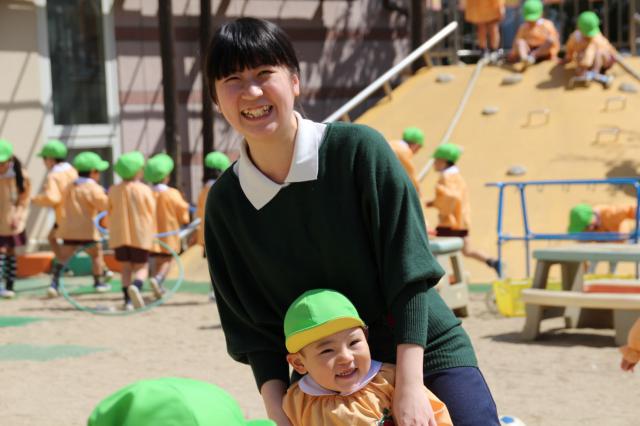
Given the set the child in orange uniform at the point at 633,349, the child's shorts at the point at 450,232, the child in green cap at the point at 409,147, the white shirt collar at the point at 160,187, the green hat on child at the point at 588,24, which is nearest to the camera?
the child in orange uniform at the point at 633,349

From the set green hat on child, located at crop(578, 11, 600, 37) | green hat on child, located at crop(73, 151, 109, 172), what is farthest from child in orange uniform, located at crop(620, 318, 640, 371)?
green hat on child, located at crop(578, 11, 600, 37)

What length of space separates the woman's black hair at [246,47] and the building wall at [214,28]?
48.0 feet

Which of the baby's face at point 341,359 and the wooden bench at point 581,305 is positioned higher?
the baby's face at point 341,359

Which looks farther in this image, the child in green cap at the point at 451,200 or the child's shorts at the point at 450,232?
the child's shorts at the point at 450,232

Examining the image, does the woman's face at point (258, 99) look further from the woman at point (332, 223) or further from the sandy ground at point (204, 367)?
the sandy ground at point (204, 367)

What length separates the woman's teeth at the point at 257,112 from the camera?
246 cm

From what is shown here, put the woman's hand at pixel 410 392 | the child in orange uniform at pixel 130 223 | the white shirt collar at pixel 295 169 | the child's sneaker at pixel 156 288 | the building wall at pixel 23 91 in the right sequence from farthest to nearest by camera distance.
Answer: the building wall at pixel 23 91
the child's sneaker at pixel 156 288
the child in orange uniform at pixel 130 223
the white shirt collar at pixel 295 169
the woman's hand at pixel 410 392

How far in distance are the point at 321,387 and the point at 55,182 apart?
1044 centimetres

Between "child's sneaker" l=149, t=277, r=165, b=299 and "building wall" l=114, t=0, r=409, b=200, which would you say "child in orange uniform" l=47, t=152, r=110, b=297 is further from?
"building wall" l=114, t=0, r=409, b=200

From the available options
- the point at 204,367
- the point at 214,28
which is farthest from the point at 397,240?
the point at 214,28

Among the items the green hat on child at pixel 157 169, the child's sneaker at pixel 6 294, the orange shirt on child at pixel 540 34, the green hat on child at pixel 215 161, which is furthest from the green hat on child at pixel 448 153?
the orange shirt on child at pixel 540 34

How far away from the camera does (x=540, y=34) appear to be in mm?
16391

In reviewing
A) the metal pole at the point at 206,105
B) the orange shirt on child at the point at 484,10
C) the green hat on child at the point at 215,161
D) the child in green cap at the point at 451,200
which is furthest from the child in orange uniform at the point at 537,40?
the green hat on child at the point at 215,161

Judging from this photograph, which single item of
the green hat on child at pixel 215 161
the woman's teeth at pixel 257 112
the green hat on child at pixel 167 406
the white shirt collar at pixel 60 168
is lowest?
the white shirt collar at pixel 60 168
